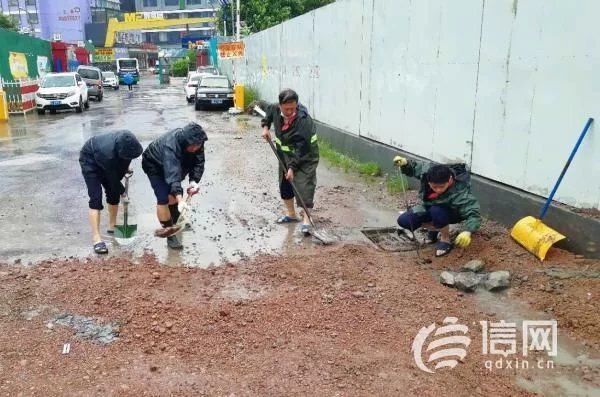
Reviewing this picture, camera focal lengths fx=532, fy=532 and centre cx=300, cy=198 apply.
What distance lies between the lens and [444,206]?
535 centimetres

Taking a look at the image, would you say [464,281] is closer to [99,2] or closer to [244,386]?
[244,386]

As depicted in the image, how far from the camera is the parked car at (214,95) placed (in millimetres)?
22359

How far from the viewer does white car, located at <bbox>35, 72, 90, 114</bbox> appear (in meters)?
21.1

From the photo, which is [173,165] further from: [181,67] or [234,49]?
[181,67]

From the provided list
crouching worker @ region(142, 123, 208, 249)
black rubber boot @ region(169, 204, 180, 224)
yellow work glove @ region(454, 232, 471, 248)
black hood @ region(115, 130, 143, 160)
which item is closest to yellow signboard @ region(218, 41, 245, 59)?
black rubber boot @ region(169, 204, 180, 224)

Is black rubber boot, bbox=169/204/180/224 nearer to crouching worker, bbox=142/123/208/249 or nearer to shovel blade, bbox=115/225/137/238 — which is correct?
crouching worker, bbox=142/123/208/249

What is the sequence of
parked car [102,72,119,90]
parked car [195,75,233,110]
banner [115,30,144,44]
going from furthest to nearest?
banner [115,30,144,44] < parked car [102,72,119,90] < parked car [195,75,233,110]

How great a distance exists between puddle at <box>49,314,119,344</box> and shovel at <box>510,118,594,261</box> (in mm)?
3762

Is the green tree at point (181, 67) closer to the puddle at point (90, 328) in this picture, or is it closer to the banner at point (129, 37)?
the banner at point (129, 37)

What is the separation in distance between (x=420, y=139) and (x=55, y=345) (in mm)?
5717

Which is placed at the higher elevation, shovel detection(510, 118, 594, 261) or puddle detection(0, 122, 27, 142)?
shovel detection(510, 118, 594, 261)

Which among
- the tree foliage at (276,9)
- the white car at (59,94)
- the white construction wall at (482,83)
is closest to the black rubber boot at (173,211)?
the white construction wall at (482,83)

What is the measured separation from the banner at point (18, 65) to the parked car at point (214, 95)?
7686 millimetres

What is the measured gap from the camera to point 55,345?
3.73 meters
